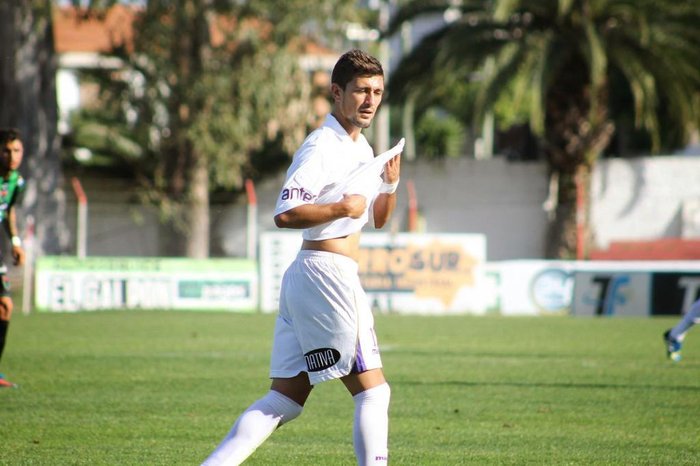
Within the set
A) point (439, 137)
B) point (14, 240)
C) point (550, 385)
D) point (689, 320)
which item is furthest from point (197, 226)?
point (439, 137)

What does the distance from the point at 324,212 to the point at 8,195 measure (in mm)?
6471

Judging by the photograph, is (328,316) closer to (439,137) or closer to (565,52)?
(565,52)

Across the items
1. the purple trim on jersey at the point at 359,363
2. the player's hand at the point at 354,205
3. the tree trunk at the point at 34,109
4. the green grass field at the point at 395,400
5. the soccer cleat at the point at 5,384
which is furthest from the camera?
the tree trunk at the point at 34,109

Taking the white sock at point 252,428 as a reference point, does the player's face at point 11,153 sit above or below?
above

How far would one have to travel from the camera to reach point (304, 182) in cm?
530

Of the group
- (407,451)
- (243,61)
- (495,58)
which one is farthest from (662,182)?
(407,451)

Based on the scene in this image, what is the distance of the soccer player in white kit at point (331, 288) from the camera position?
533cm

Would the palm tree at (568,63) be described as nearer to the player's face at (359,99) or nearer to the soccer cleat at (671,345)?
the soccer cleat at (671,345)

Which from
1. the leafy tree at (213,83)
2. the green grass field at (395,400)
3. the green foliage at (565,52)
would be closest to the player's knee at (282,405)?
the green grass field at (395,400)

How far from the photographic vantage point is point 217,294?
2353cm

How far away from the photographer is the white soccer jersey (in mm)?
5301

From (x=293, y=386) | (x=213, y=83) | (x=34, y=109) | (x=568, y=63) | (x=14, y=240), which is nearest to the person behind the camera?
(x=293, y=386)

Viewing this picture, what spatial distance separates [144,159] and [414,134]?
14.3 meters

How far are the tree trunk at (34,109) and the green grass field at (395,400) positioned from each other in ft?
37.2
